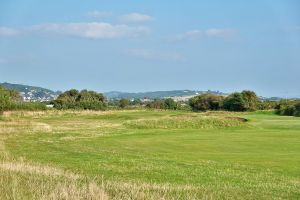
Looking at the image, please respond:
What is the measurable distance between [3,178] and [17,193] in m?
2.06

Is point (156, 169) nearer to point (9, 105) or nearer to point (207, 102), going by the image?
point (9, 105)

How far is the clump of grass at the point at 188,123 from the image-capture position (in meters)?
49.5

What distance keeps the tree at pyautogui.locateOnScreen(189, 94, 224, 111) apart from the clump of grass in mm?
54402

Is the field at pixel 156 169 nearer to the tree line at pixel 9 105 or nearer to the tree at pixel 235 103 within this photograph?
the tree line at pixel 9 105

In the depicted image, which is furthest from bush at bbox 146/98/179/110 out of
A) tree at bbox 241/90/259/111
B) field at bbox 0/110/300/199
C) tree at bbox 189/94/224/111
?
field at bbox 0/110/300/199

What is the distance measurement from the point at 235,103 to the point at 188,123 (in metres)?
48.4

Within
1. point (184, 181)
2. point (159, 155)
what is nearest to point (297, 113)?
point (159, 155)

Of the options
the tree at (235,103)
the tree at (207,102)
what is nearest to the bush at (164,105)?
the tree at (207,102)

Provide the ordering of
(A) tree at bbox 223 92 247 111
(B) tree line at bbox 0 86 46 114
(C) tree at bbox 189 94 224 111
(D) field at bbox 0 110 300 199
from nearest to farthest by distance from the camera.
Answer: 1. (D) field at bbox 0 110 300 199
2. (B) tree line at bbox 0 86 46 114
3. (A) tree at bbox 223 92 247 111
4. (C) tree at bbox 189 94 224 111

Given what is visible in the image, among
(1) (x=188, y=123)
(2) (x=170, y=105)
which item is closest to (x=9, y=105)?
(1) (x=188, y=123)

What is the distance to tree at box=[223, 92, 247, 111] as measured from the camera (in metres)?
96.4

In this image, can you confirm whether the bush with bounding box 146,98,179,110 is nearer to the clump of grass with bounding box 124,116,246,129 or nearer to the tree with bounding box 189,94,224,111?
the tree with bounding box 189,94,224,111

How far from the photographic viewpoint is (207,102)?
109 m

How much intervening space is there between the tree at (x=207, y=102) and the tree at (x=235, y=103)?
5242mm
